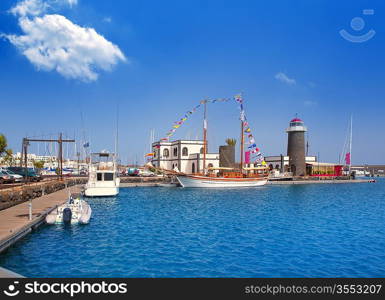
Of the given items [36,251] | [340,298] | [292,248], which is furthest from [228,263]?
[36,251]

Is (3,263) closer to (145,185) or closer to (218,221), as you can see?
(218,221)

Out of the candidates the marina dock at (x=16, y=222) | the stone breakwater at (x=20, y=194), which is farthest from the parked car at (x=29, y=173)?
the marina dock at (x=16, y=222)

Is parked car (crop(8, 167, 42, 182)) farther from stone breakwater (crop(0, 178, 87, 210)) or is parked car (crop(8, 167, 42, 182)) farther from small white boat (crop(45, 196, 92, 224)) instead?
small white boat (crop(45, 196, 92, 224))

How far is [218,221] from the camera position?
24703mm

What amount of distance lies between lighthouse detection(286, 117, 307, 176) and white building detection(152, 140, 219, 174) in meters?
25.2

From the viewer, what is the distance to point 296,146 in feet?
304

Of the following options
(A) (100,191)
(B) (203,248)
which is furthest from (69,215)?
(A) (100,191)

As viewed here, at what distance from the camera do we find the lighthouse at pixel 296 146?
92.5m

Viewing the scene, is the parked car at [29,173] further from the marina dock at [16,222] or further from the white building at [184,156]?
the white building at [184,156]

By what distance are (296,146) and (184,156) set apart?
33825mm

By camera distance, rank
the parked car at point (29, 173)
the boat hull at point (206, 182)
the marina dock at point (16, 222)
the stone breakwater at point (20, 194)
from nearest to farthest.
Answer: the marina dock at point (16, 222), the stone breakwater at point (20, 194), the parked car at point (29, 173), the boat hull at point (206, 182)

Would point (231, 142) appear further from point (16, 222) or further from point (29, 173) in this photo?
point (16, 222)

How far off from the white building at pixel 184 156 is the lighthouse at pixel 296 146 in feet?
82.7

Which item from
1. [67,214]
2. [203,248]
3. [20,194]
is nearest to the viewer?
[203,248]
